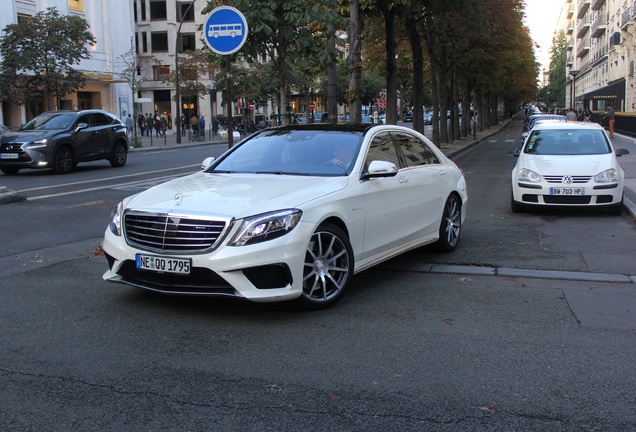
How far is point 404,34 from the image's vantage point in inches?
1112

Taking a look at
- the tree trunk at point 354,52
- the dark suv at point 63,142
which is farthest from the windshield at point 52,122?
the tree trunk at point 354,52

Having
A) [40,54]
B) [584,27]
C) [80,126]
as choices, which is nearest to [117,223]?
[80,126]

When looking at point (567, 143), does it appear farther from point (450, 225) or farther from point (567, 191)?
point (450, 225)

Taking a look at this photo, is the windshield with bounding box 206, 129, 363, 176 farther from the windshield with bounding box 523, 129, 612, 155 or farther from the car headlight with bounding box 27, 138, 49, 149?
the car headlight with bounding box 27, 138, 49, 149

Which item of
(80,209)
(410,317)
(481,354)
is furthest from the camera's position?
(80,209)

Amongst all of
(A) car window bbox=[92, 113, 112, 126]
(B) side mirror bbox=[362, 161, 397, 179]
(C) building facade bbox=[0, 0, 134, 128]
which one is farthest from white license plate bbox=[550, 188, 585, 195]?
(C) building facade bbox=[0, 0, 134, 128]

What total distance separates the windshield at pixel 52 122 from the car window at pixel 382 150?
1462 centimetres

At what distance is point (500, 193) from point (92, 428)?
12.7m

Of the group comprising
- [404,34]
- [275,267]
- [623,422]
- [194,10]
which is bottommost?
[623,422]

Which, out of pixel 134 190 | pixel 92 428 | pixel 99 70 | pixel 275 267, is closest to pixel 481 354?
pixel 275 267

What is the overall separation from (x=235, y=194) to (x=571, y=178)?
735 cm

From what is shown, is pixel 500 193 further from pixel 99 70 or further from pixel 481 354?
pixel 99 70

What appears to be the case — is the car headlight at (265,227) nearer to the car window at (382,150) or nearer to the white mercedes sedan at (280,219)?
the white mercedes sedan at (280,219)

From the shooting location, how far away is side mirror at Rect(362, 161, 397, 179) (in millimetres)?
6238
